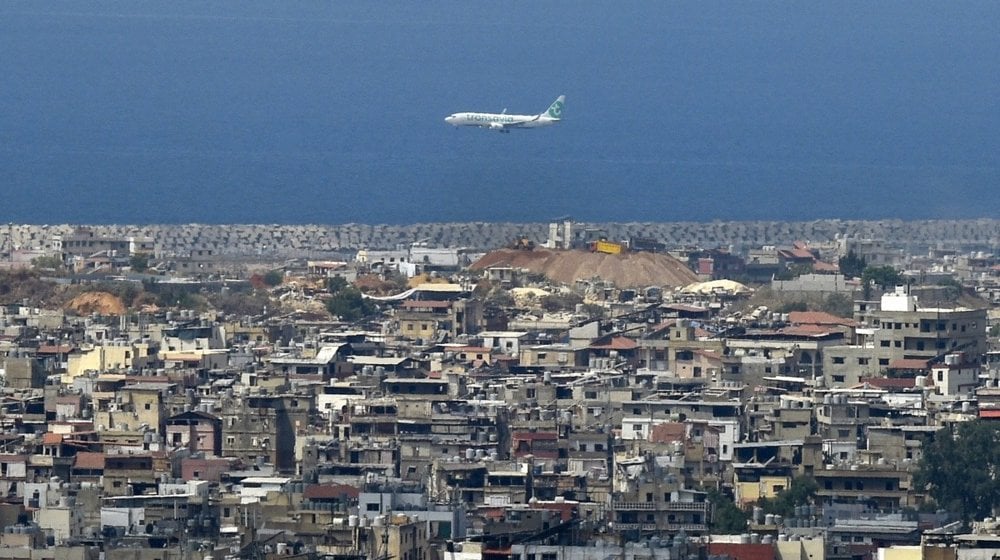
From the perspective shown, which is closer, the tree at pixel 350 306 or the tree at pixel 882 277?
the tree at pixel 350 306

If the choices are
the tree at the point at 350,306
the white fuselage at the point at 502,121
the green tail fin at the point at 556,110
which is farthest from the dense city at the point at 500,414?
the green tail fin at the point at 556,110

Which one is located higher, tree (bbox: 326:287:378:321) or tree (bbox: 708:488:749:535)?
tree (bbox: 326:287:378:321)

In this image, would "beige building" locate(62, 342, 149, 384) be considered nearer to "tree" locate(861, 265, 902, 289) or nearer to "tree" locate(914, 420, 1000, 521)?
"tree" locate(914, 420, 1000, 521)

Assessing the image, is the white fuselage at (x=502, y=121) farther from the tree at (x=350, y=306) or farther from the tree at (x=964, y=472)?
the tree at (x=964, y=472)

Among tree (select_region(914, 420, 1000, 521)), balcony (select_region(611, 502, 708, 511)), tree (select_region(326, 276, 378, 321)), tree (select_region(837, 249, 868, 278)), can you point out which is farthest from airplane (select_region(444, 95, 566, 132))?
balcony (select_region(611, 502, 708, 511))

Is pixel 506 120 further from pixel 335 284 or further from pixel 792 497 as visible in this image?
pixel 792 497

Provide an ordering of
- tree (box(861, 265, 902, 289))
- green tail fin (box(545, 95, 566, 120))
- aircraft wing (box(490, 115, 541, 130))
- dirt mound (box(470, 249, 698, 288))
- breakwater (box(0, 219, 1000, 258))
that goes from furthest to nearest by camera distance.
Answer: green tail fin (box(545, 95, 566, 120)) → aircraft wing (box(490, 115, 541, 130)) → breakwater (box(0, 219, 1000, 258)) → dirt mound (box(470, 249, 698, 288)) → tree (box(861, 265, 902, 289))
